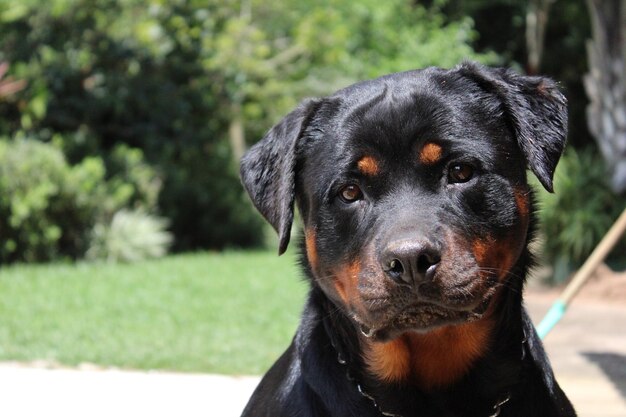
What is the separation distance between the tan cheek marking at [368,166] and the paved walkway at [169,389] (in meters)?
2.41

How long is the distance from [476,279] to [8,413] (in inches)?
127

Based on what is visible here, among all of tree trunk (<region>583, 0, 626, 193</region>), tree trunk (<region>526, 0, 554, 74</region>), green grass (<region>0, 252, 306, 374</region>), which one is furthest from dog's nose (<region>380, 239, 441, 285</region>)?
tree trunk (<region>526, 0, 554, 74</region>)

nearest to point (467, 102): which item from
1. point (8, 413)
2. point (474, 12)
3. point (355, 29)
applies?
point (8, 413)

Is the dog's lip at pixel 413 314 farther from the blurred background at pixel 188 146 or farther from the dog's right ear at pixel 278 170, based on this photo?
the blurred background at pixel 188 146

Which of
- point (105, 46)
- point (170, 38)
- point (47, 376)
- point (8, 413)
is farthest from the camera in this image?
point (170, 38)

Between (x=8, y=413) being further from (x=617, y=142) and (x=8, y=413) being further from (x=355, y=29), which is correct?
(x=355, y=29)

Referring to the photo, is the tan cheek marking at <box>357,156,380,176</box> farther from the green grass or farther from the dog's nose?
the green grass

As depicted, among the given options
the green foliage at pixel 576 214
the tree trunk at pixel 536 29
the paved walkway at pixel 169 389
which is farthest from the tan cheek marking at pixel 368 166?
the tree trunk at pixel 536 29

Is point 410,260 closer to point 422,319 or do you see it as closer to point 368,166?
point 422,319

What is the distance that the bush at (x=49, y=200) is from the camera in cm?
1177

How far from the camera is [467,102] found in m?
3.34

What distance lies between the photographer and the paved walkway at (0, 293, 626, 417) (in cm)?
524

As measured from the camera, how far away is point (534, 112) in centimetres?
333

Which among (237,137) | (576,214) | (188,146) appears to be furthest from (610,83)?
(237,137)
